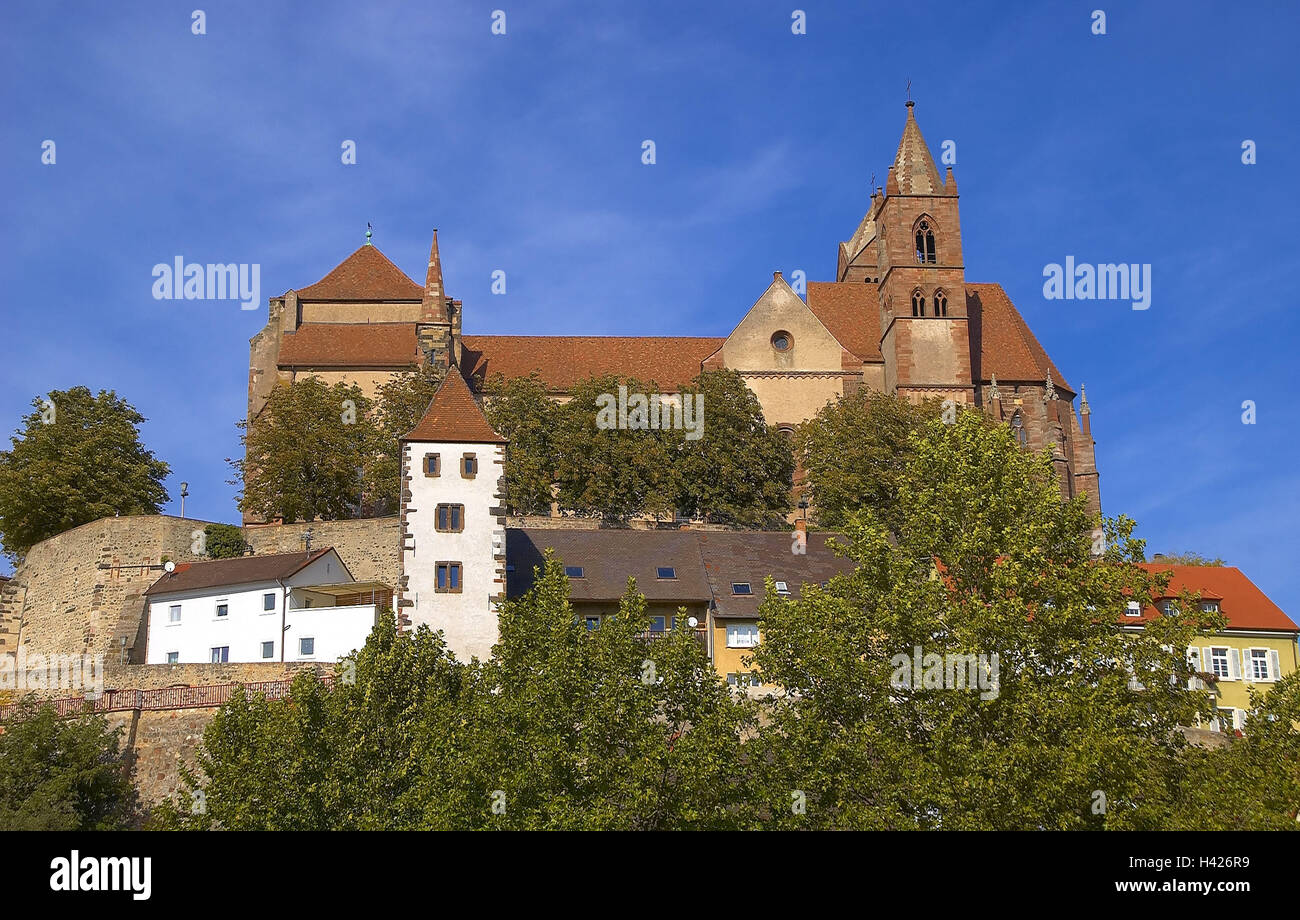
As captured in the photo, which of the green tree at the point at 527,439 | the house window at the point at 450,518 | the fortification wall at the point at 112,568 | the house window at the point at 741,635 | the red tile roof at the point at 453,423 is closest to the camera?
the house window at the point at 741,635

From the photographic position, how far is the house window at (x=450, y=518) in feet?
144

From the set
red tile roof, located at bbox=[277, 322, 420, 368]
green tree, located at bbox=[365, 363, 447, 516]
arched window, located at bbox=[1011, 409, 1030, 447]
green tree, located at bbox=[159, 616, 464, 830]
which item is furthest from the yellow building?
red tile roof, located at bbox=[277, 322, 420, 368]

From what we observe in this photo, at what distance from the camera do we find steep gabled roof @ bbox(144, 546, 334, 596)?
45656mm

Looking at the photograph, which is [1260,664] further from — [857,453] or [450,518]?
[450,518]

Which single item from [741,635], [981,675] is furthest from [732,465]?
[981,675]

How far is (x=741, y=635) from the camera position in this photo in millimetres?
42375

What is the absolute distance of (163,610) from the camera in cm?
4628

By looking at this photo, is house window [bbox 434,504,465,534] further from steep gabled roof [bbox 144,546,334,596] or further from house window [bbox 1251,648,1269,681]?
house window [bbox 1251,648,1269,681]

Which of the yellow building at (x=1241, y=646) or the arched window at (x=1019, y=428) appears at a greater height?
the arched window at (x=1019, y=428)

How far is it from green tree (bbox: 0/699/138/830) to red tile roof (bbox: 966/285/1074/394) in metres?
52.9

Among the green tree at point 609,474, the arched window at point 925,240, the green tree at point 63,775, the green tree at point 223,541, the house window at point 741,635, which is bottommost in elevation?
the green tree at point 63,775

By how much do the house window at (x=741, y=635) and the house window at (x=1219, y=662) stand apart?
14.6 meters

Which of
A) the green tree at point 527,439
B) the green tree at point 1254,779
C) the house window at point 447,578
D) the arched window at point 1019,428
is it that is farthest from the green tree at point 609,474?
the green tree at point 1254,779

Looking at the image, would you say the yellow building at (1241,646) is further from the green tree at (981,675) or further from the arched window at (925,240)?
the arched window at (925,240)
